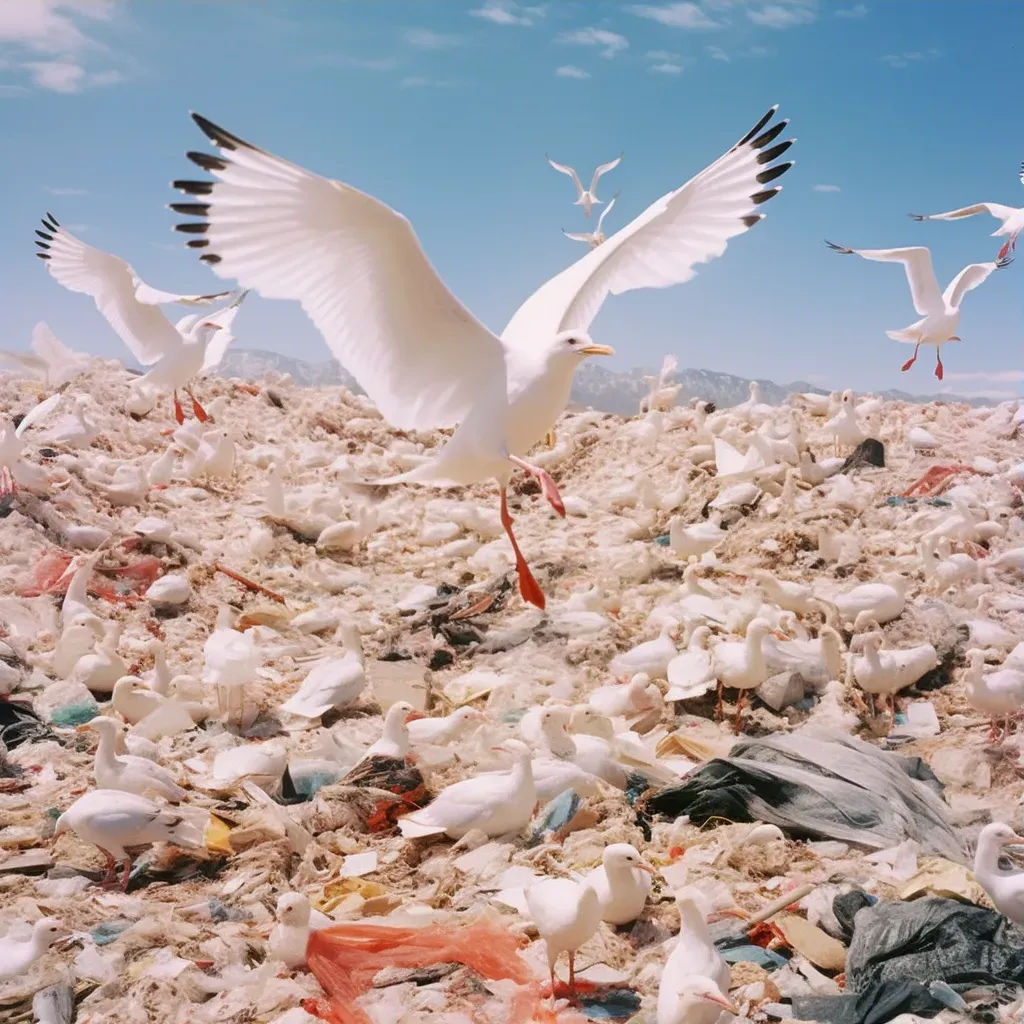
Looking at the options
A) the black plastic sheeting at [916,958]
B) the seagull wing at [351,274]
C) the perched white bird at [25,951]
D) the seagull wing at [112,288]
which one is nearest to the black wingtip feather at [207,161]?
the seagull wing at [351,274]

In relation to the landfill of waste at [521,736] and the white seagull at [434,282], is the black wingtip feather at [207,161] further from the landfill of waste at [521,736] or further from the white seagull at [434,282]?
the landfill of waste at [521,736]

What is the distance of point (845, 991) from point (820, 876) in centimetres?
62

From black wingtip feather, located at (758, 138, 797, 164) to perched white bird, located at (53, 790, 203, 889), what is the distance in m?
4.16

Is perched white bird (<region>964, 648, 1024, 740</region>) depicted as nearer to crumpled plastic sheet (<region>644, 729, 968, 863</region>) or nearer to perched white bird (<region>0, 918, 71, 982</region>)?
crumpled plastic sheet (<region>644, 729, 968, 863</region>)

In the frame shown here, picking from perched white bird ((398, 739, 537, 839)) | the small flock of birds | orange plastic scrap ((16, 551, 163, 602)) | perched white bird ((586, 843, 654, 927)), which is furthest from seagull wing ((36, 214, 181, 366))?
perched white bird ((586, 843, 654, 927))

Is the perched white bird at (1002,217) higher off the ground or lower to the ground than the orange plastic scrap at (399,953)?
higher

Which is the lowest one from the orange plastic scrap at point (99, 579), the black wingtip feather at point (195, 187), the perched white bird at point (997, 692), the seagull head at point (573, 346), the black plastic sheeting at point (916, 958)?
the black plastic sheeting at point (916, 958)

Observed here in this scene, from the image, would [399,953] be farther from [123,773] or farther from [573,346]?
[573,346]

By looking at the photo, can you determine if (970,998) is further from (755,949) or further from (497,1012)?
(497,1012)

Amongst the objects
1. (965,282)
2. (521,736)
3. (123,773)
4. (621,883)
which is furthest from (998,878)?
(965,282)

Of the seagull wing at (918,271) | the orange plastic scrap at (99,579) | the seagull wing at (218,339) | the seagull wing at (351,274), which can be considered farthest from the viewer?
the seagull wing at (218,339)

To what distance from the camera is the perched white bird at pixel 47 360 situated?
12.6 meters

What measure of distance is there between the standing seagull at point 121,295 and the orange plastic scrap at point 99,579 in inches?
117

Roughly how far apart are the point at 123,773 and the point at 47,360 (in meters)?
9.78
